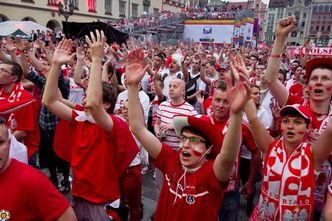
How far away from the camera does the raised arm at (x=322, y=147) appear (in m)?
1.93

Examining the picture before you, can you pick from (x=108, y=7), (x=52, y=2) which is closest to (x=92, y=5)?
(x=108, y=7)

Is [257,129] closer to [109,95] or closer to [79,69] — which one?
[109,95]

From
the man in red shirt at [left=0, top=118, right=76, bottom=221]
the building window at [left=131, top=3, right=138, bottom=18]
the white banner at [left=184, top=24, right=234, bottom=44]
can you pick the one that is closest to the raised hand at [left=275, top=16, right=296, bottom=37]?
the man in red shirt at [left=0, top=118, right=76, bottom=221]

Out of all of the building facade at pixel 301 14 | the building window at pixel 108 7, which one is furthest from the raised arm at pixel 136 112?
the building facade at pixel 301 14

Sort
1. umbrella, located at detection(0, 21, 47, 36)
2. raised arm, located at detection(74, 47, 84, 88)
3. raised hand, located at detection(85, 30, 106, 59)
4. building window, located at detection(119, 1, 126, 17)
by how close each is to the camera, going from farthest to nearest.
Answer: building window, located at detection(119, 1, 126, 17) < umbrella, located at detection(0, 21, 47, 36) < raised arm, located at detection(74, 47, 84, 88) < raised hand, located at detection(85, 30, 106, 59)

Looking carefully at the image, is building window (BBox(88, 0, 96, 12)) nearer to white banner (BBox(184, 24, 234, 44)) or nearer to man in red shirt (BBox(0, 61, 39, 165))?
white banner (BBox(184, 24, 234, 44))

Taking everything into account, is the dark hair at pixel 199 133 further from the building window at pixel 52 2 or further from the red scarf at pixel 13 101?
the building window at pixel 52 2

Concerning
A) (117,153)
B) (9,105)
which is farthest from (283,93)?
(9,105)

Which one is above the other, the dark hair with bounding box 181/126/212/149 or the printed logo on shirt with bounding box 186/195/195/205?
the dark hair with bounding box 181/126/212/149

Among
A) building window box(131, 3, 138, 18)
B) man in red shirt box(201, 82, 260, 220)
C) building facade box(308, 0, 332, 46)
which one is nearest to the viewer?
man in red shirt box(201, 82, 260, 220)

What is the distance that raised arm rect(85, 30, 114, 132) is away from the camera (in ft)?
7.01

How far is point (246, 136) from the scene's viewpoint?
291 centimetres

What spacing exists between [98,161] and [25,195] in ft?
2.72

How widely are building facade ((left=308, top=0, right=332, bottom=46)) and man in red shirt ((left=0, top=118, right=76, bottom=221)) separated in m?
96.0
